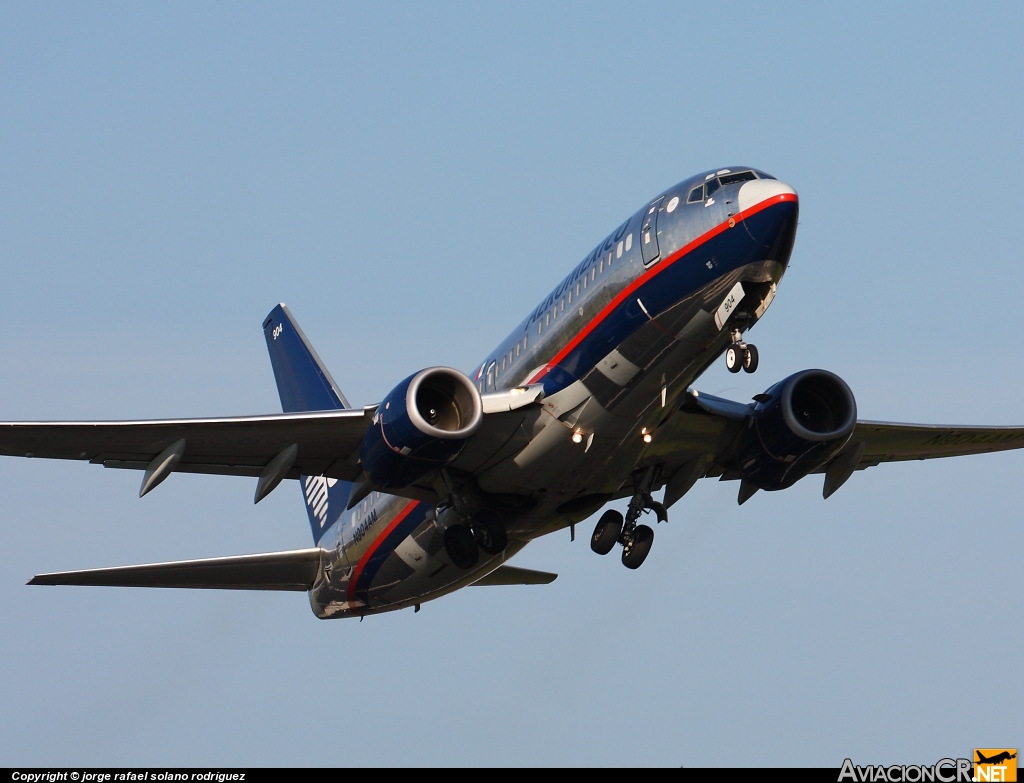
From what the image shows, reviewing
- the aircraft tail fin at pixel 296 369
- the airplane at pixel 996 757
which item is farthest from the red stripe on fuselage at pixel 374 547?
the airplane at pixel 996 757

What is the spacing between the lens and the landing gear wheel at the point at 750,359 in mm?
27125

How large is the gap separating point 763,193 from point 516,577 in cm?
1511

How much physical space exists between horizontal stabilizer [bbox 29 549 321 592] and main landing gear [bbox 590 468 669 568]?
7982mm

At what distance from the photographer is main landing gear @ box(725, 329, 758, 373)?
27141mm

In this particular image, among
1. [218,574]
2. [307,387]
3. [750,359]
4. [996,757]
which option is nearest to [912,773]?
[996,757]

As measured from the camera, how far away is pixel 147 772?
27.9m

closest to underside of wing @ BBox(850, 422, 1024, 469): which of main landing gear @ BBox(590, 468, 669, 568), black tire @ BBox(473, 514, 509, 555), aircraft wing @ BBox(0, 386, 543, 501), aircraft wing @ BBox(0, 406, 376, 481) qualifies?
main landing gear @ BBox(590, 468, 669, 568)

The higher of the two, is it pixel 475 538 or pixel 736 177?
pixel 736 177

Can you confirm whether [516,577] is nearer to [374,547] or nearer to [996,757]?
[374,547]

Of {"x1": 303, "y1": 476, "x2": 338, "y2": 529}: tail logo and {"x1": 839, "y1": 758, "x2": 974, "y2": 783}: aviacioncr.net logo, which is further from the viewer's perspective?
{"x1": 303, "y1": 476, "x2": 338, "y2": 529}: tail logo

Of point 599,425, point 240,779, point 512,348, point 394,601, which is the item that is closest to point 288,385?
point 394,601

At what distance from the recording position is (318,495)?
40438mm

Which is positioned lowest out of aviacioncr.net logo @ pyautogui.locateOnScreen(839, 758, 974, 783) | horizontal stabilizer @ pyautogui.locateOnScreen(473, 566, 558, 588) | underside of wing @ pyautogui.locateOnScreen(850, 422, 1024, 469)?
aviacioncr.net logo @ pyautogui.locateOnScreen(839, 758, 974, 783)

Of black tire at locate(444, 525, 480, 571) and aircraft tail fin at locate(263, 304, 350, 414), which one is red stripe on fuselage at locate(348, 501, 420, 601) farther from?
aircraft tail fin at locate(263, 304, 350, 414)
